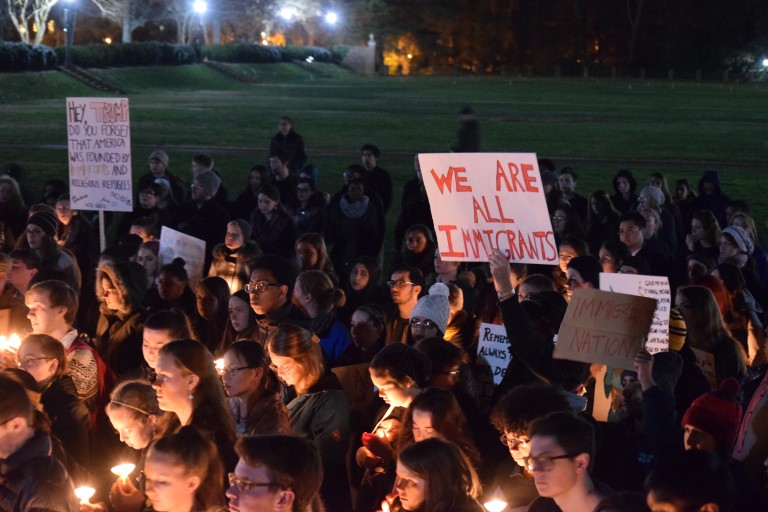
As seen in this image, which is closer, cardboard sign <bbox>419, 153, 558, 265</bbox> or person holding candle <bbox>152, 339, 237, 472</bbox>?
person holding candle <bbox>152, 339, 237, 472</bbox>

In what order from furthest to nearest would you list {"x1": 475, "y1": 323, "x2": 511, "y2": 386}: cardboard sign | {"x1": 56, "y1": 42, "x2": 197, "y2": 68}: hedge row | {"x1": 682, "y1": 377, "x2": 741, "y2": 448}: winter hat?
{"x1": 56, "y1": 42, "x2": 197, "y2": 68}: hedge row < {"x1": 475, "y1": 323, "x2": 511, "y2": 386}: cardboard sign < {"x1": 682, "y1": 377, "x2": 741, "y2": 448}: winter hat

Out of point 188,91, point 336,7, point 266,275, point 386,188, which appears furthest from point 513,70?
point 266,275

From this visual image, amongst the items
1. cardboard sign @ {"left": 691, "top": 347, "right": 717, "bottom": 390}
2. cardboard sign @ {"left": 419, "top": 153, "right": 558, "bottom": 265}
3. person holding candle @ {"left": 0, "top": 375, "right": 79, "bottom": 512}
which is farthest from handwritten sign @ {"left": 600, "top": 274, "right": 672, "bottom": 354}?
person holding candle @ {"left": 0, "top": 375, "right": 79, "bottom": 512}

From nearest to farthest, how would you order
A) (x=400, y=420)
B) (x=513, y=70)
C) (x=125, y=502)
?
(x=125, y=502) < (x=400, y=420) < (x=513, y=70)

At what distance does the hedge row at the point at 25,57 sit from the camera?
44406 mm

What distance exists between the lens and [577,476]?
155 inches

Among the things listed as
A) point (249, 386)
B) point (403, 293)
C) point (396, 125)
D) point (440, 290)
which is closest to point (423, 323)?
point (440, 290)

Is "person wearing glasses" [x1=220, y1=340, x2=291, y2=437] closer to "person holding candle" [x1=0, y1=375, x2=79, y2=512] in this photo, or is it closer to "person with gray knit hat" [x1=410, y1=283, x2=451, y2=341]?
"person holding candle" [x1=0, y1=375, x2=79, y2=512]

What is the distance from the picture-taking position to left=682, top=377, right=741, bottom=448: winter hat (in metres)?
4.62

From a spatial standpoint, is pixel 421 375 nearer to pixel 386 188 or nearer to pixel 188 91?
pixel 386 188

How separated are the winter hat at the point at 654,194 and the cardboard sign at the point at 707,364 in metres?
5.57

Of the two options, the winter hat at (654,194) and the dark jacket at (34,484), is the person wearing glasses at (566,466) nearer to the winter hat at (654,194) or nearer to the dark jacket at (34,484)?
the dark jacket at (34,484)

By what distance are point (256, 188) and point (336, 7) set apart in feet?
302

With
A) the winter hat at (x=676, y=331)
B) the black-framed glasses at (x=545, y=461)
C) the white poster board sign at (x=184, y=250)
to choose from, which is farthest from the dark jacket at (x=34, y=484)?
the white poster board sign at (x=184, y=250)
